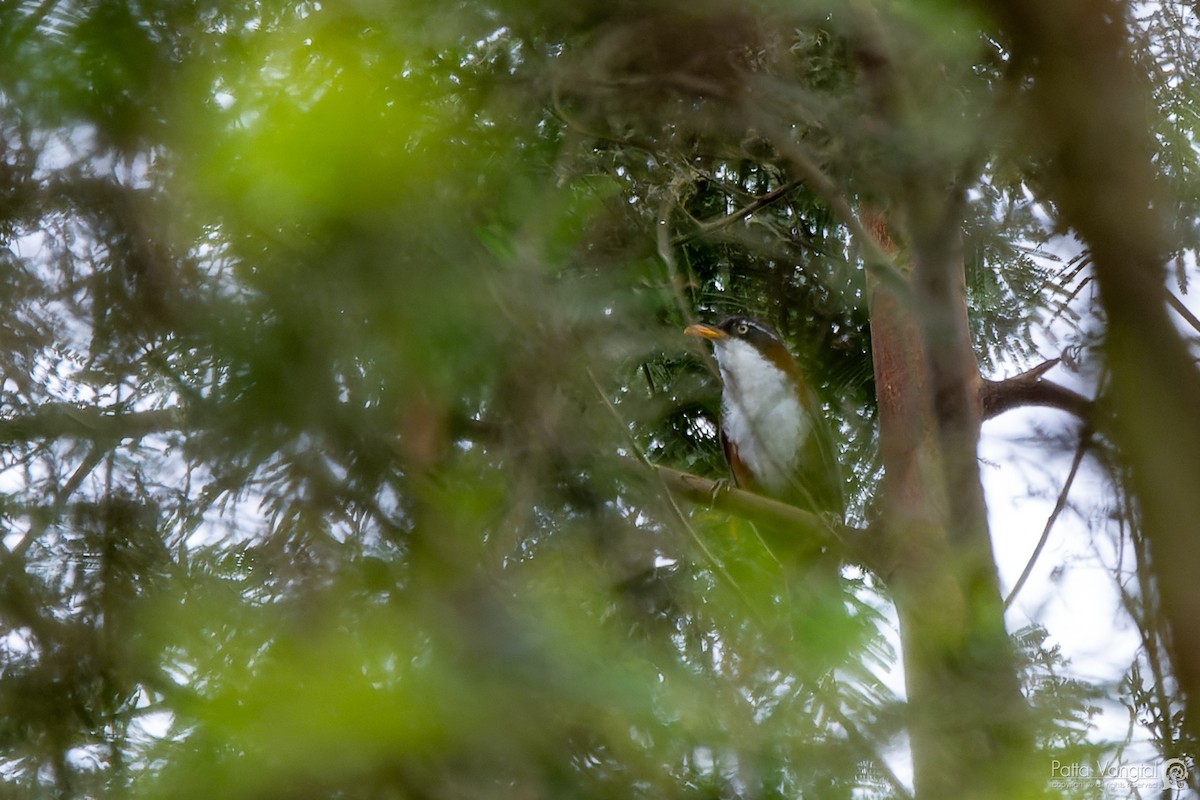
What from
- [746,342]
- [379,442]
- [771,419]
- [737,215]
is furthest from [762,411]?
[379,442]

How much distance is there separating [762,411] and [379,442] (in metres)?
3.81

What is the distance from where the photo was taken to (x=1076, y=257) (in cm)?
185

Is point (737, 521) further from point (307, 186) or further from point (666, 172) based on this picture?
point (307, 186)

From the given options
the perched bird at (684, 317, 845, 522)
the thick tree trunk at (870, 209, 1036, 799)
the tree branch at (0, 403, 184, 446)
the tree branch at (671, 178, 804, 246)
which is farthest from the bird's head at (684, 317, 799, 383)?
the thick tree trunk at (870, 209, 1036, 799)

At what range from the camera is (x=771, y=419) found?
17.4ft

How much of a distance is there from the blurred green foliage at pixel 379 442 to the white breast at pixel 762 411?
108 inches

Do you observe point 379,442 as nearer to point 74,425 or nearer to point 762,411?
point 74,425

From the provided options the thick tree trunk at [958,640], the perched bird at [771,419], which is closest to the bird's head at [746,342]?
the perched bird at [771,419]

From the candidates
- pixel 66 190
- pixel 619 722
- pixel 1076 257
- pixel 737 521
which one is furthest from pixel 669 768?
pixel 737 521

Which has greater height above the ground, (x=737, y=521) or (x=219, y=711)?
(x=737, y=521)

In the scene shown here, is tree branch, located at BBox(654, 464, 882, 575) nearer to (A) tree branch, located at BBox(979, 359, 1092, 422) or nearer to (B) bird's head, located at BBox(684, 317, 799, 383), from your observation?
(A) tree branch, located at BBox(979, 359, 1092, 422)

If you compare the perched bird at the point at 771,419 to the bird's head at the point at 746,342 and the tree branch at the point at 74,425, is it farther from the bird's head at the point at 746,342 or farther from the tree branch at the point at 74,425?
the tree branch at the point at 74,425

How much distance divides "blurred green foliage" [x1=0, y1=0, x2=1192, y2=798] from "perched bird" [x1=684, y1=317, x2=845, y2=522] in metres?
2.71

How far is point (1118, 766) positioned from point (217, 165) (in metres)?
1.79
